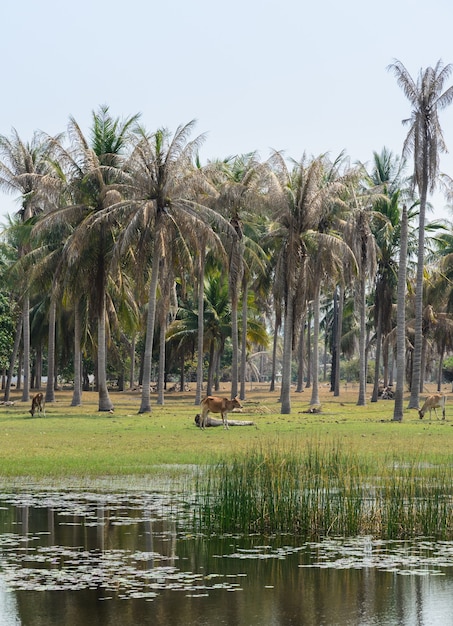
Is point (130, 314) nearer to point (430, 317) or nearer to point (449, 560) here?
point (430, 317)

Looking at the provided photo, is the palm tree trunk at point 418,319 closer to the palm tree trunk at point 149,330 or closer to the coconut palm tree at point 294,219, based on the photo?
the coconut palm tree at point 294,219

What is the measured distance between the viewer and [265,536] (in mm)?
14047

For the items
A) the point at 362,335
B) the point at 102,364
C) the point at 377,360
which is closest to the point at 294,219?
the point at 102,364

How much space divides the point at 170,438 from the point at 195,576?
668 inches

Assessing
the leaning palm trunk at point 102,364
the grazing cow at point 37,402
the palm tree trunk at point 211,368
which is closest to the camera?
the grazing cow at point 37,402

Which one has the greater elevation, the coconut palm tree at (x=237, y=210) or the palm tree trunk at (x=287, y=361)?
the coconut palm tree at (x=237, y=210)

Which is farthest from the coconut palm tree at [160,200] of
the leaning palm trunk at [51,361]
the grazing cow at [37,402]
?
the leaning palm trunk at [51,361]

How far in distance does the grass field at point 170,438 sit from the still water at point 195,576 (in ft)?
10.3

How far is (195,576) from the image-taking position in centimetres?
1166

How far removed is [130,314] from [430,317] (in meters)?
22.4

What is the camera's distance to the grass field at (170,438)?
70.5ft

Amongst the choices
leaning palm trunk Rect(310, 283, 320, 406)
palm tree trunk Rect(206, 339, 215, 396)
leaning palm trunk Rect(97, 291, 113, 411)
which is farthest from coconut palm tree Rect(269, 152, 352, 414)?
palm tree trunk Rect(206, 339, 215, 396)

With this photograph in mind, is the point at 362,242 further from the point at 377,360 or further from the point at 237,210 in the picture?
the point at 377,360

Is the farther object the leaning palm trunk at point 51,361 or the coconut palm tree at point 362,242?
the coconut palm tree at point 362,242
